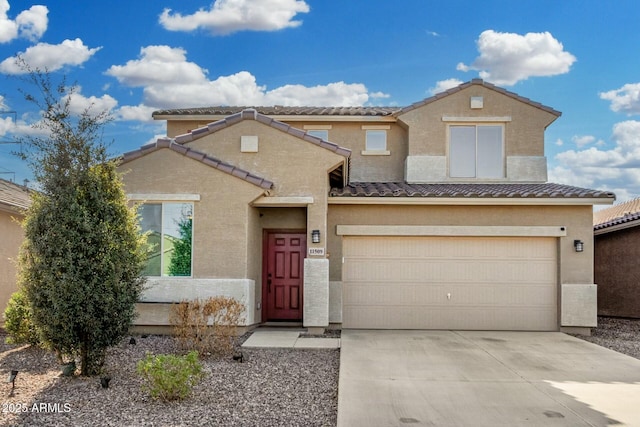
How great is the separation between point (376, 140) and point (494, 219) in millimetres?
4939

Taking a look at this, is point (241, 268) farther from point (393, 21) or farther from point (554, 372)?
point (393, 21)

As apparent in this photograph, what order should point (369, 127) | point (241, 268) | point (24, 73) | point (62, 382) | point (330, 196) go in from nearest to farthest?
point (62, 382)
point (24, 73)
point (241, 268)
point (330, 196)
point (369, 127)

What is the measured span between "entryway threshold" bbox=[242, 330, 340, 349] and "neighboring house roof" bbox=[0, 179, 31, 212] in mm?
5346

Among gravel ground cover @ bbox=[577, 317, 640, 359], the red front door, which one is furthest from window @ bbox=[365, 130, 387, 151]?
gravel ground cover @ bbox=[577, 317, 640, 359]

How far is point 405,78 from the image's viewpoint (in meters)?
16.6

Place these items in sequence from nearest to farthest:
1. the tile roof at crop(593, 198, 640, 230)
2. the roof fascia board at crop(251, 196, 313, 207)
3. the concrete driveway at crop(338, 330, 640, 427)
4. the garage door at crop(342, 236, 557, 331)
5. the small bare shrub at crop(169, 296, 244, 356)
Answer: the concrete driveway at crop(338, 330, 640, 427) → the small bare shrub at crop(169, 296, 244, 356) → the roof fascia board at crop(251, 196, 313, 207) → the garage door at crop(342, 236, 557, 331) → the tile roof at crop(593, 198, 640, 230)

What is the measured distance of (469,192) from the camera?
14.4 meters

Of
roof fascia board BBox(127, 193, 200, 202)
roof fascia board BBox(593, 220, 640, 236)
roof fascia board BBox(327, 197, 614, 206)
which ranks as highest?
roof fascia board BBox(327, 197, 614, 206)

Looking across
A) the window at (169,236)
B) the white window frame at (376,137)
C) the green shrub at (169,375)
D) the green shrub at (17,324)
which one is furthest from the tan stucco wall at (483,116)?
the green shrub at (169,375)

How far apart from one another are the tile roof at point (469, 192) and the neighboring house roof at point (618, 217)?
10.4 ft

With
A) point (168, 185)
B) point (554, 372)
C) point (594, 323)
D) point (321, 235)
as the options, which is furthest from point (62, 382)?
point (594, 323)

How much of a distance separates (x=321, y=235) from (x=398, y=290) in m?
2.55

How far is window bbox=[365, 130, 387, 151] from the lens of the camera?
1808cm

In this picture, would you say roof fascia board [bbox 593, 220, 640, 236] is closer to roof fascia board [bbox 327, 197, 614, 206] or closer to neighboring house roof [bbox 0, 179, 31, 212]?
roof fascia board [bbox 327, 197, 614, 206]
